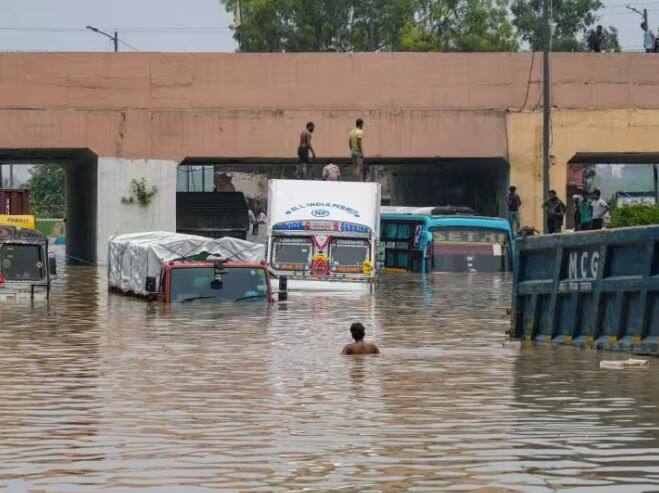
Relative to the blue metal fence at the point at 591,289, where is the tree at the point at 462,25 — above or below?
above

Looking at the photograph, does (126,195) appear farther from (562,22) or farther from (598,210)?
(562,22)

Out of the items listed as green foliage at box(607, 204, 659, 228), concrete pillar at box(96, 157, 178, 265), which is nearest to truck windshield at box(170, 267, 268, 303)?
green foliage at box(607, 204, 659, 228)

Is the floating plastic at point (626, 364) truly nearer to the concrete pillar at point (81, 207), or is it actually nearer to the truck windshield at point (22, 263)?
the truck windshield at point (22, 263)

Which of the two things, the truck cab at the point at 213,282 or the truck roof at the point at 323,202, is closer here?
the truck cab at the point at 213,282

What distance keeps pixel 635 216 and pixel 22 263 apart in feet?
50.8

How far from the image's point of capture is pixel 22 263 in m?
38.0

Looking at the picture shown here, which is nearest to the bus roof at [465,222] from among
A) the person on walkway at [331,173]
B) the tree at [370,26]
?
the person on walkway at [331,173]

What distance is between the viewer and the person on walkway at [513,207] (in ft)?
184

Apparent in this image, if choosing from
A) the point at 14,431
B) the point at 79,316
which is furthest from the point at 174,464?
the point at 79,316

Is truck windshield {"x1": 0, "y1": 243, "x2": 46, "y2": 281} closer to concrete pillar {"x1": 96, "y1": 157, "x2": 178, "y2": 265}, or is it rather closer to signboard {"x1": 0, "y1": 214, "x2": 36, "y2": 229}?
signboard {"x1": 0, "y1": 214, "x2": 36, "y2": 229}

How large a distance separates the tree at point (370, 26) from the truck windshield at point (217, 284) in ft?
216

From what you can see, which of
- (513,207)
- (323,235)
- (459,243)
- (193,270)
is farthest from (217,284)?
(513,207)

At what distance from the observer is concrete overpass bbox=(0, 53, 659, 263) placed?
188ft

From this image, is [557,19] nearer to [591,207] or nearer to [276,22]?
[276,22]
